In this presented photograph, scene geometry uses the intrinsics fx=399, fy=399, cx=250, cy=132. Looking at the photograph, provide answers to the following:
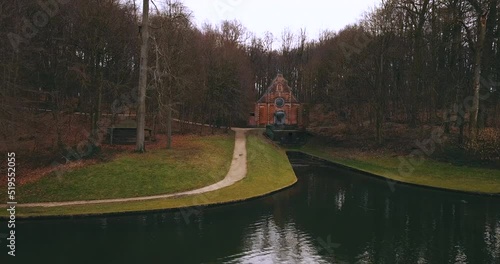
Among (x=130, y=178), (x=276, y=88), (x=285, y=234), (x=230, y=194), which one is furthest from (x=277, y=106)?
(x=285, y=234)

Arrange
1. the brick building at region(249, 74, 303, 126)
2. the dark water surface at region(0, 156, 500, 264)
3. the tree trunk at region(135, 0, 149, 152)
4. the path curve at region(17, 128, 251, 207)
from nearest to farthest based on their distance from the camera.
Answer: the dark water surface at region(0, 156, 500, 264) → the path curve at region(17, 128, 251, 207) → the tree trunk at region(135, 0, 149, 152) → the brick building at region(249, 74, 303, 126)

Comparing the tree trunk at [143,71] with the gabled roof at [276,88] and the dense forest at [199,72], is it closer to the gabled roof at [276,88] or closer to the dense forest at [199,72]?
the dense forest at [199,72]

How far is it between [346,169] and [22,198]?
88.6 feet

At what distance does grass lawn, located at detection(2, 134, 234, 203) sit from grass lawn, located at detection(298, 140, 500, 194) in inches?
554

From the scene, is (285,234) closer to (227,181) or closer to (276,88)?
(227,181)

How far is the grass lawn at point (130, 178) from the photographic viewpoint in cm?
2145

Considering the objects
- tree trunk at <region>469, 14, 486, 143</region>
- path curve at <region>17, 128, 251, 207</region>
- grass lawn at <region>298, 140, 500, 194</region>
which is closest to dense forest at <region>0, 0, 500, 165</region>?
tree trunk at <region>469, 14, 486, 143</region>

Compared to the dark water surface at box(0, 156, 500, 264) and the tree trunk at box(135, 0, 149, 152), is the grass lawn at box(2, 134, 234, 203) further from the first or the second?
the dark water surface at box(0, 156, 500, 264)

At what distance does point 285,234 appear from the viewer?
17219 millimetres

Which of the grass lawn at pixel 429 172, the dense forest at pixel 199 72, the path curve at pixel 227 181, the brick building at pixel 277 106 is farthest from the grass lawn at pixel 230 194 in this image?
the brick building at pixel 277 106

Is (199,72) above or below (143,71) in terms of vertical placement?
above

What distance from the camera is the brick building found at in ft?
217

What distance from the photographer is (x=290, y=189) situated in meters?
27.9

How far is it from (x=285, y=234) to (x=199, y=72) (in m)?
30.8
